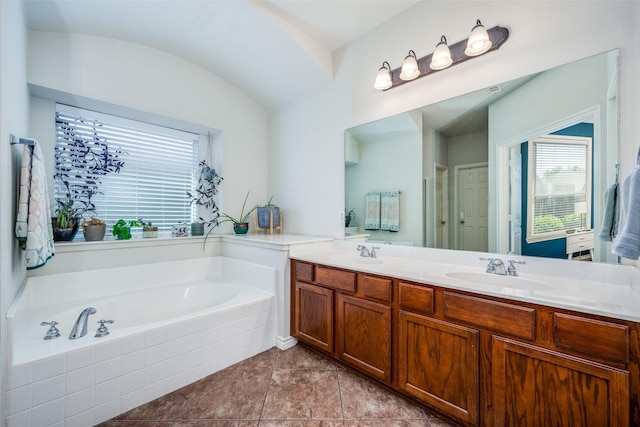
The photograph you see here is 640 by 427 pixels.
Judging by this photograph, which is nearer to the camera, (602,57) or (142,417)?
(602,57)

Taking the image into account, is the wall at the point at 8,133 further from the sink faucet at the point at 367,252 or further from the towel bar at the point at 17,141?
the sink faucet at the point at 367,252

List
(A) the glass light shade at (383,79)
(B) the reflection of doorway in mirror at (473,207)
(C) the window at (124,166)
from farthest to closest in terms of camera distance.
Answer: (C) the window at (124,166)
(A) the glass light shade at (383,79)
(B) the reflection of doorway in mirror at (473,207)

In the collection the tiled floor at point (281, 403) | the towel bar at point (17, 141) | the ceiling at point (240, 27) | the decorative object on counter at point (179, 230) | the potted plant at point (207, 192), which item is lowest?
the tiled floor at point (281, 403)

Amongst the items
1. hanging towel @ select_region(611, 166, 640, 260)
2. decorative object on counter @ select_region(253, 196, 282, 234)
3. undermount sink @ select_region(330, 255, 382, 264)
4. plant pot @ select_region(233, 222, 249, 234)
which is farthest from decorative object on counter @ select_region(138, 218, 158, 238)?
hanging towel @ select_region(611, 166, 640, 260)

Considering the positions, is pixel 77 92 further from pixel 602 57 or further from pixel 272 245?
pixel 602 57

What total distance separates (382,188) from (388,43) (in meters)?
1.23

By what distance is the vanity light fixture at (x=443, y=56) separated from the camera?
65.7 inches

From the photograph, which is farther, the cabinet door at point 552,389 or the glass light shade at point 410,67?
the glass light shade at point 410,67

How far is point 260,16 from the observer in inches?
85.1

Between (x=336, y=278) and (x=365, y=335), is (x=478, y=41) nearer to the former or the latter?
(x=336, y=278)

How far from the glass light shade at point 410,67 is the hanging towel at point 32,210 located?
2.46 m

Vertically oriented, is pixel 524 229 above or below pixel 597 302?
above

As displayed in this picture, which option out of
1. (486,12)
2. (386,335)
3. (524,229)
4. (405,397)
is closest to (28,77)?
(386,335)

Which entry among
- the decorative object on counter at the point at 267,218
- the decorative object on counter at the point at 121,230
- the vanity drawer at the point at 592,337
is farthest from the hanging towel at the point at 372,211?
the decorative object on counter at the point at 121,230
